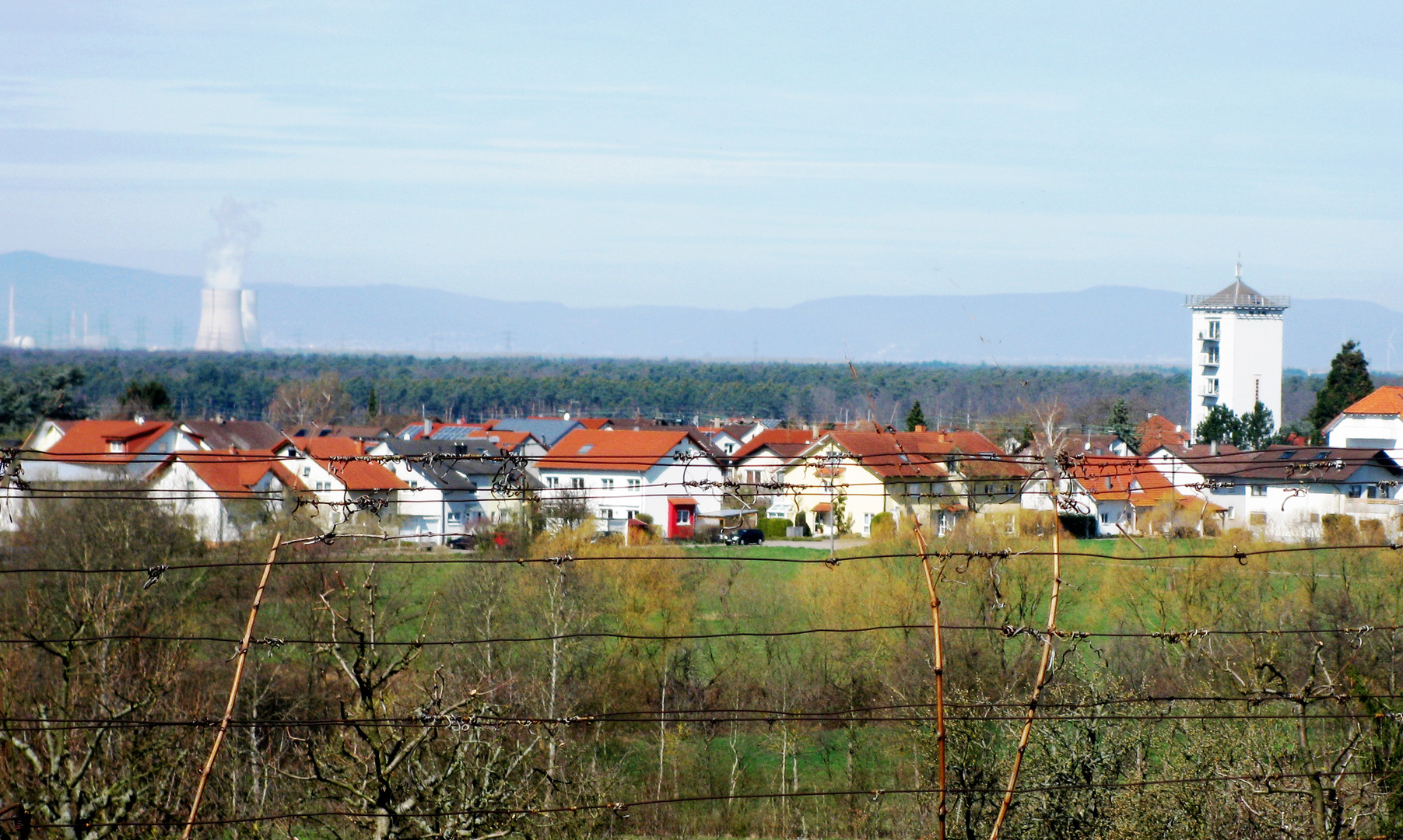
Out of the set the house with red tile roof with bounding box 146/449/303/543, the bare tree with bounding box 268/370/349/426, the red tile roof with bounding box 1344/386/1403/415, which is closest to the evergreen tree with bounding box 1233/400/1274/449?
the red tile roof with bounding box 1344/386/1403/415

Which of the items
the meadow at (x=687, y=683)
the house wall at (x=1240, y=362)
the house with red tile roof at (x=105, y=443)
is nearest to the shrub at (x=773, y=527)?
the meadow at (x=687, y=683)

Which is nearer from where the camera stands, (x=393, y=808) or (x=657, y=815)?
(x=393, y=808)

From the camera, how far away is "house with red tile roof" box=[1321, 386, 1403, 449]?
35750mm

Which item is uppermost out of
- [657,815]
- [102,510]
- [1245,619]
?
[102,510]

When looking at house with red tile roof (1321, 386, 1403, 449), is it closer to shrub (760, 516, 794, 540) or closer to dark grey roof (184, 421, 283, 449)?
shrub (760, 516, 794, 540)

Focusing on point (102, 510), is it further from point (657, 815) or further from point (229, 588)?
point (657, 815)

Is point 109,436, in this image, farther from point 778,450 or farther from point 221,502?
point 778,450

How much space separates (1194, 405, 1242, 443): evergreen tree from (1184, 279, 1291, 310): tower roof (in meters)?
10.8

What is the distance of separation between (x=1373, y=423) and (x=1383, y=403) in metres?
0.68

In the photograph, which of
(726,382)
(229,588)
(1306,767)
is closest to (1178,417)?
(726,382)

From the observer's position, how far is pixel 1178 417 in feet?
303

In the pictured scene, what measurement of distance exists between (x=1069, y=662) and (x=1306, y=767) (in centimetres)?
531

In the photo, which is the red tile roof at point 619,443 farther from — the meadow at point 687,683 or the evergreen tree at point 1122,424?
the evergreen tree at point 1122,424

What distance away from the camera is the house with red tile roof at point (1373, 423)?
117 ft
